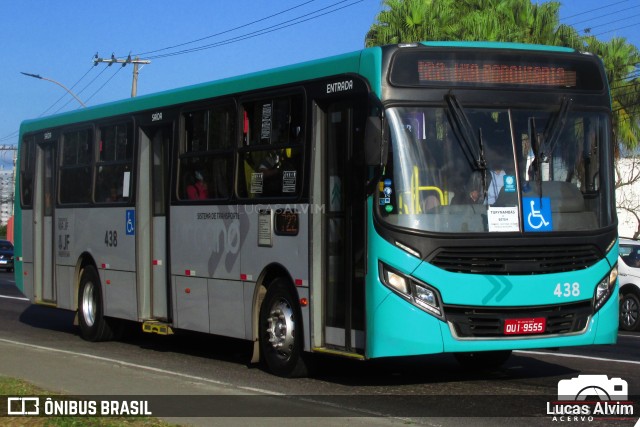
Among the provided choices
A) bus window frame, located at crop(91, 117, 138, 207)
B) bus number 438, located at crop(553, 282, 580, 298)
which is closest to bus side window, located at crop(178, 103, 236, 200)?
bus window frame, located at crop(91, 117, 138, 207)

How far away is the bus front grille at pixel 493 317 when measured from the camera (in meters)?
10.7

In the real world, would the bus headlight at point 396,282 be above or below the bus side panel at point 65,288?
above

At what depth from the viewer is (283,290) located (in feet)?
40.5

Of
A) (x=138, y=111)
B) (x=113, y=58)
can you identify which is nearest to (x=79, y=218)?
(x=138, y=111)

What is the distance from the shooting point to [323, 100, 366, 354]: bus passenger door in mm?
11086

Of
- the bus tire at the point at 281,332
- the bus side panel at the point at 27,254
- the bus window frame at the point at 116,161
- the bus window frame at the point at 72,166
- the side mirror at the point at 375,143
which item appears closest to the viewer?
the side mirror at the point at 375,143

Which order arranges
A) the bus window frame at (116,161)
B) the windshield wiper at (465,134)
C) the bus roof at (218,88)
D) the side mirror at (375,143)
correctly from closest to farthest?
1. the side mirror at (375,143)
2. the windshield wiper at (465,134)
3. the bus roof at (218,88)
4. the bus window frame at (116,161)

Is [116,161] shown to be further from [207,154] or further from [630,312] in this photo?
[630,312]

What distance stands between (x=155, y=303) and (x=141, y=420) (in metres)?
6.53

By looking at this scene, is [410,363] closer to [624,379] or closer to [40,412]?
[624,379]

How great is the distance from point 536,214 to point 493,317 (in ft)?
3.58

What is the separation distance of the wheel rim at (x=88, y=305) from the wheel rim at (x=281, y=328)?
18.3 feet

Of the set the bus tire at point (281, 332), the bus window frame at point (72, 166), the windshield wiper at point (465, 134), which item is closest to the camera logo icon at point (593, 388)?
the windshield wiper at point (465, 134)

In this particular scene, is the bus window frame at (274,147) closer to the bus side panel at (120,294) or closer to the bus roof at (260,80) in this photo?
the bus roof at (260,80)
